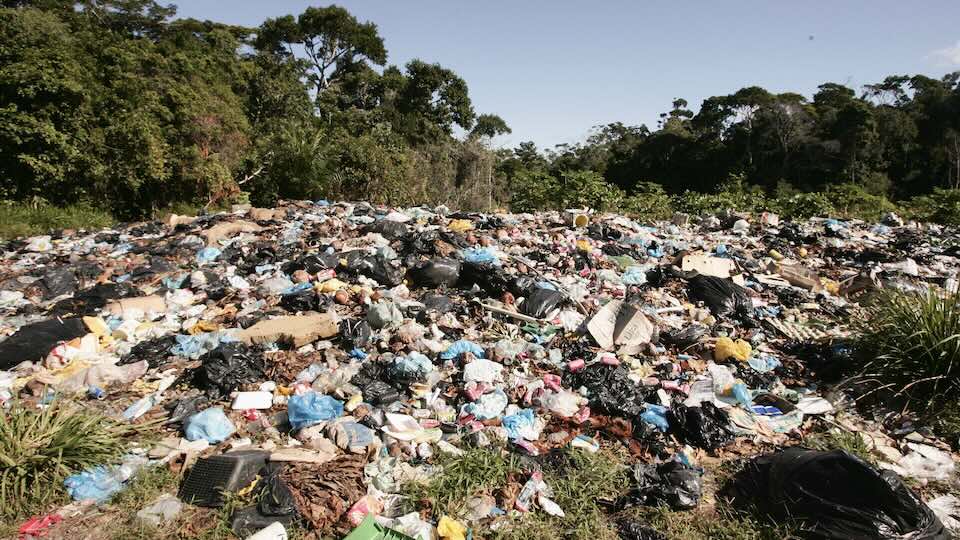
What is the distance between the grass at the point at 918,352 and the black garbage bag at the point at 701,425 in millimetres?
927

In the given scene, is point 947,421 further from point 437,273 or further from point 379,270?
point 379,270

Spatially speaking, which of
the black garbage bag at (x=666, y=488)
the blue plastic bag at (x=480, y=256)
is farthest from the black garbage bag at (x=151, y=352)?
the black garbage bag at (x=666, y=488)

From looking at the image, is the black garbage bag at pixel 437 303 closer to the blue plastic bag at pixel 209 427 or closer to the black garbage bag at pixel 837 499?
the blue plastic bag at pixel 209 427

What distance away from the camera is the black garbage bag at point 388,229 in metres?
5.67

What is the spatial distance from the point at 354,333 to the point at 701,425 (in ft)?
7.28

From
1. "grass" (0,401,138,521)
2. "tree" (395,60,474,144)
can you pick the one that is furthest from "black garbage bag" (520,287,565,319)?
"tree" (395,60,474,144)

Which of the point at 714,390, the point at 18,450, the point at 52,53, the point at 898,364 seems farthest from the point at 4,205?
the point at 898,364

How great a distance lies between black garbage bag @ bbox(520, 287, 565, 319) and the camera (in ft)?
12.9

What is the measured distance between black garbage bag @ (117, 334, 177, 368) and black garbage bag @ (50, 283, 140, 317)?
3.01 ft

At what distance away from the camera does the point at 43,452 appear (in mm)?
2123

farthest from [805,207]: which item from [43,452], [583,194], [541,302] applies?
[43,452]

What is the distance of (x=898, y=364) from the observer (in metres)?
2.96

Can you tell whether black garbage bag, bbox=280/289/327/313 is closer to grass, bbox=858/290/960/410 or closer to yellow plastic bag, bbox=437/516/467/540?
yellow plastic bag, bbox=437/516/467/540

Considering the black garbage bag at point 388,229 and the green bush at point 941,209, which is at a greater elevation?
Result: the green bush at point 941,209
